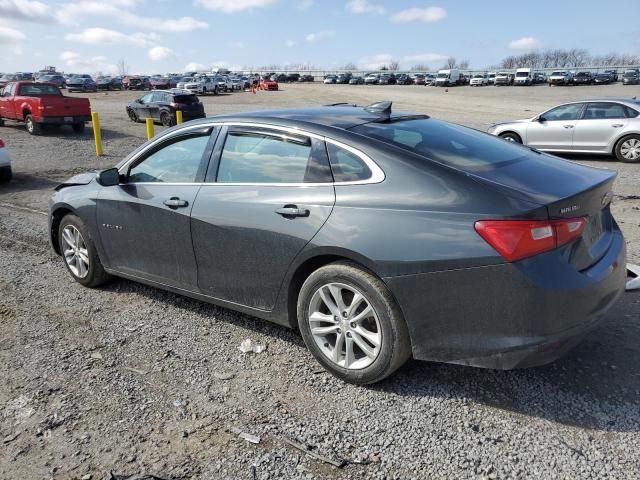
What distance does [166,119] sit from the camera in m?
22.0

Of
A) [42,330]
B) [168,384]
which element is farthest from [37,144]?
[168,384]

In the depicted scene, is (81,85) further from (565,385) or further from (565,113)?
(565,385)

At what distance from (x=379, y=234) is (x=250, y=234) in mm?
952

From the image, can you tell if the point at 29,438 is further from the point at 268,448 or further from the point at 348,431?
the point at 348,431

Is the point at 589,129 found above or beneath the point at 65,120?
beneath

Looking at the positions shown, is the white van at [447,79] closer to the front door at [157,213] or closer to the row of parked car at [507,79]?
the row of parked car at [507,79]

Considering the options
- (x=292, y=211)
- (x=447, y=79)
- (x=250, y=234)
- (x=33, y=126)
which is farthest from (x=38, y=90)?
(x=447, y=79)

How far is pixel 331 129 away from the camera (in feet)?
11.0

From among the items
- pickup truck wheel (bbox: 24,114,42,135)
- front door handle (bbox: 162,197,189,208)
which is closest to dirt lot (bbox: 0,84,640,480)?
front door handle (bbox: 162,197,189,208)

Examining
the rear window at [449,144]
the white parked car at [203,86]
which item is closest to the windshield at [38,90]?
the rear window at [449,144]

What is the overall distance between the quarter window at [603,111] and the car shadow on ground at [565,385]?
1014 centimetres

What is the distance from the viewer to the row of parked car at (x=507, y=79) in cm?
6375

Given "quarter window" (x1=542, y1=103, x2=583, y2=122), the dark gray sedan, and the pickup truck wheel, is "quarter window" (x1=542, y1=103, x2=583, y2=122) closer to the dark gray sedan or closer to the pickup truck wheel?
the dark gray sedan

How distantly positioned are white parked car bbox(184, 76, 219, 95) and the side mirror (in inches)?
1860
